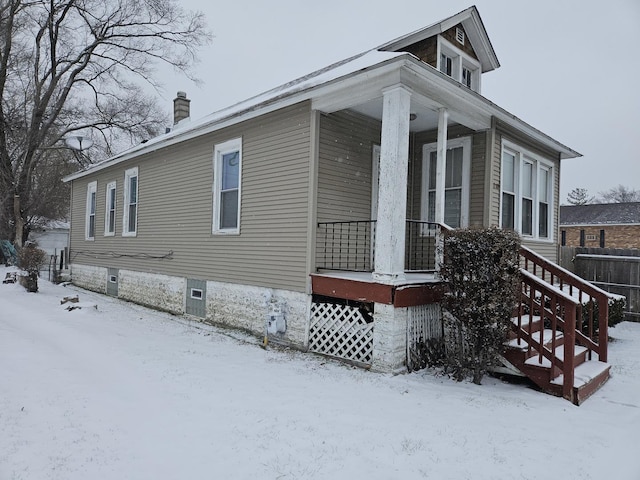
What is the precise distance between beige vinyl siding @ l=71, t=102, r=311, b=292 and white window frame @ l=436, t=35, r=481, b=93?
2881mm

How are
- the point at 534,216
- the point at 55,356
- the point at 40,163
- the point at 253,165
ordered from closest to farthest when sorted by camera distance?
the point at 55,356 → the point at 253,165 → the point at 534,216 → the point at 40,163

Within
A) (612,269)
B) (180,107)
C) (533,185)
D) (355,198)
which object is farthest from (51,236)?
(612,269)

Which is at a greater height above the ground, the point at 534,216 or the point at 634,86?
the point at 634,86

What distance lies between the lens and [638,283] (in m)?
10.4

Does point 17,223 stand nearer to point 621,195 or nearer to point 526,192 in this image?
point 526,192

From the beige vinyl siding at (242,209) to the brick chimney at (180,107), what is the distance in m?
3.40

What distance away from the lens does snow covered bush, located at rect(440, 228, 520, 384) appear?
4.71 metres

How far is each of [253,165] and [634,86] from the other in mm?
10211

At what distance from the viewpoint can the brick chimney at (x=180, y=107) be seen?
47.8 feet

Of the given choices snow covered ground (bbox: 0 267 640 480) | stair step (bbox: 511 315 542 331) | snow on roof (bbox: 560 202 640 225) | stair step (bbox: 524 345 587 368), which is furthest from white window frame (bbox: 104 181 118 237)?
snow on roof (bbox: 560 202 640 225)

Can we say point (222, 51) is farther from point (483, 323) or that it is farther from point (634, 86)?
point (483, 323)

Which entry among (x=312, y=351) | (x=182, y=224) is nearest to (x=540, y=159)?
(x=312, y=351)

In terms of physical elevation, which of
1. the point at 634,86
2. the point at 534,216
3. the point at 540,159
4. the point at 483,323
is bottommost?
the point at 483,323

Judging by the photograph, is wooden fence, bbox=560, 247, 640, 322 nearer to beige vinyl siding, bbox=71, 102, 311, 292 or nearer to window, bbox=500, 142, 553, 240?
window, bbox=500, 142, 553, 240
